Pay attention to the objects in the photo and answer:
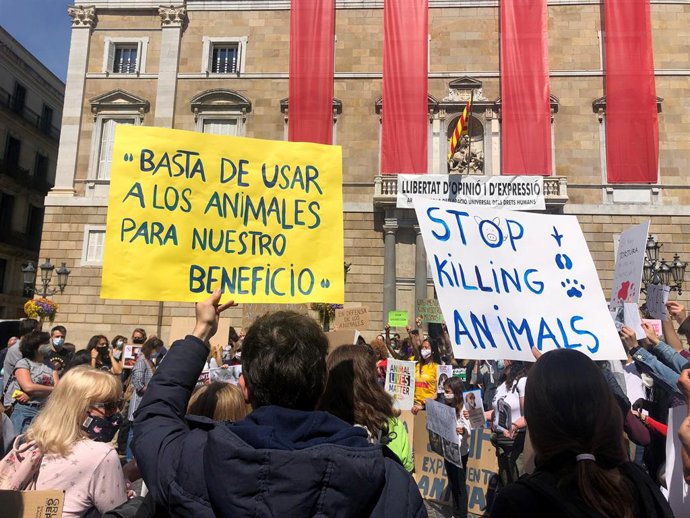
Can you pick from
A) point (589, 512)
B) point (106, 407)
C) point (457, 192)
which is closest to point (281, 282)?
point (106, 407)

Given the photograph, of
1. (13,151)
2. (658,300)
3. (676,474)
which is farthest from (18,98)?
(676,474)

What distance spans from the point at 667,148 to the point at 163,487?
68.6ft

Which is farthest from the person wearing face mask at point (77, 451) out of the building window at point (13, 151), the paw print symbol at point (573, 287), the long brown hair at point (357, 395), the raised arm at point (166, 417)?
the building window at point (13, 151)

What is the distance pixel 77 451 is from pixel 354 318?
7.30 m

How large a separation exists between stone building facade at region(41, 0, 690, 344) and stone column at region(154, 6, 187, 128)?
0.17ft

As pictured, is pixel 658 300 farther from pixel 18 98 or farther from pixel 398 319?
pixel 18 98

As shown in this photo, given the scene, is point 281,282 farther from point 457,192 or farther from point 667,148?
point 667,148

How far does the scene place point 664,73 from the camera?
19.0 meters

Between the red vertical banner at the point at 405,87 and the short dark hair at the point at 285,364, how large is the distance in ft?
52.8

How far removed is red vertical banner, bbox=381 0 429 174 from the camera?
17.6 m

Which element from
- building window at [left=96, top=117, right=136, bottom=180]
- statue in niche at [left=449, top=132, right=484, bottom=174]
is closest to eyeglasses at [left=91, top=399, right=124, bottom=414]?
statue in niche at [left=449, top=132, right=484, bottom=174]

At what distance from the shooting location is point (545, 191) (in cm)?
1795

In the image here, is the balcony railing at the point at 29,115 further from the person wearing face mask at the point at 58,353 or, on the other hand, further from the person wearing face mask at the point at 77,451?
the person wearing face mask at the point at 77,451

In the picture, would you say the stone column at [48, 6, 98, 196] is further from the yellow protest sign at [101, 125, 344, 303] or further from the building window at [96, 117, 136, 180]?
the yellow protest sign at [101, 125, 344, 303]
